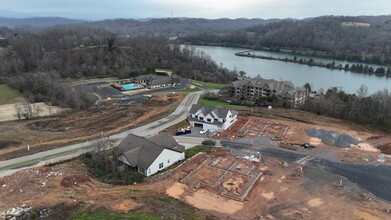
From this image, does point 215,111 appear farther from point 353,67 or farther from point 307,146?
point 353,67

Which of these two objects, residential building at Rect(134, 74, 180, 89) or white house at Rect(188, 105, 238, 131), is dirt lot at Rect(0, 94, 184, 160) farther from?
residential building at Rect(134, 74, 180, 89)

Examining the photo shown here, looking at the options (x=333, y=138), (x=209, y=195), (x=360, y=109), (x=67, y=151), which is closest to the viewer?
(x=209, y=195)

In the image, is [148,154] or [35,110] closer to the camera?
[148,154]

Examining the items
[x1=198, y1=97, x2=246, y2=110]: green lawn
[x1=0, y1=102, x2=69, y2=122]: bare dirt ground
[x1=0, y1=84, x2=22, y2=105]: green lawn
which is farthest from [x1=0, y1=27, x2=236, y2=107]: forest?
[x1=198, y1=97, x2=246, y2=110]: green lawn

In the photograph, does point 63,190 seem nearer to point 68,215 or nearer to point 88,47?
point 68,215

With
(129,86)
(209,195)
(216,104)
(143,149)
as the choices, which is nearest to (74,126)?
(143,149)

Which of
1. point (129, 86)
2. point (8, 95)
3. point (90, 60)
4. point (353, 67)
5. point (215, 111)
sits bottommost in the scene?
point (8, 95)

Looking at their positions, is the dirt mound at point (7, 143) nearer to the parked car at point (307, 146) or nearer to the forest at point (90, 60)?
the parked car at point (307, 146)
